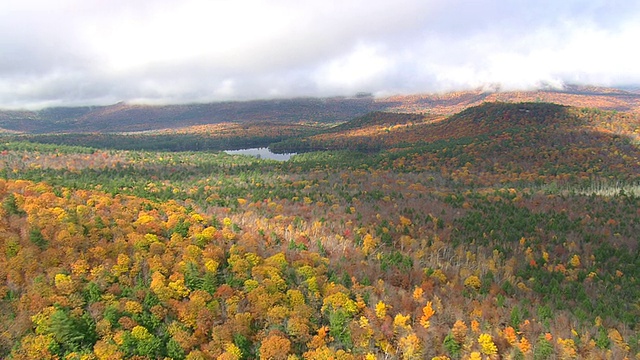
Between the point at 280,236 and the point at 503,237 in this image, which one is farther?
the point at 503,237

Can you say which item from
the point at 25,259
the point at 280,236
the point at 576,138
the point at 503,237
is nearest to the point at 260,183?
the point at 280,236

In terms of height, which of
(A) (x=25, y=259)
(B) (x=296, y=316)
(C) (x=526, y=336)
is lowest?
(C) (x=526, y=336)

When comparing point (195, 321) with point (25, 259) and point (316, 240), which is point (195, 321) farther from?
point (316, 240)

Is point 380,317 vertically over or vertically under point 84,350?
under

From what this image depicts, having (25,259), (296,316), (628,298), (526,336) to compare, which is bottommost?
(628,298)

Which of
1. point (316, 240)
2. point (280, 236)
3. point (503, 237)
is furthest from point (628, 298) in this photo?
point (280, 236)

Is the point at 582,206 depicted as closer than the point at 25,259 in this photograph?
No

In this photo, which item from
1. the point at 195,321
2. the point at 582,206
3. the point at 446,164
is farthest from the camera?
the point at 446,164

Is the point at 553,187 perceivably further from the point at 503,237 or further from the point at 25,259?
the point at 25,259

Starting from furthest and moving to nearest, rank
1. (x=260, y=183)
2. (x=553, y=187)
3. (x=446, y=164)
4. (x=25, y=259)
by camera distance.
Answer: (x=446, y=164) < (x=260, y=183) < (x=553, y=187) < (x=25, y=259)
